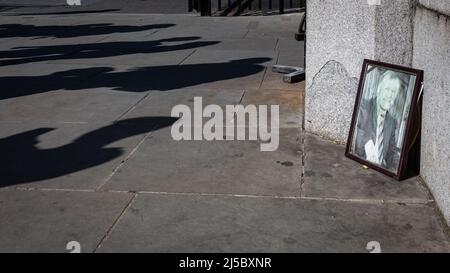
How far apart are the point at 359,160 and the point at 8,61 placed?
7.77m

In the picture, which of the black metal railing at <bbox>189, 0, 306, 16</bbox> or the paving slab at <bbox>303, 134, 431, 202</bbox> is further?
the black metal railing at <bbox>189, 0, 306, 16</bbox>

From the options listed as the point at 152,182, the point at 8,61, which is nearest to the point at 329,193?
the point at 152,182

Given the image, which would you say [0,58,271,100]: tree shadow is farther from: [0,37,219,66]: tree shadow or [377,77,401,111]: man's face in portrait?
[377,77,401,111]: man's face in portrait

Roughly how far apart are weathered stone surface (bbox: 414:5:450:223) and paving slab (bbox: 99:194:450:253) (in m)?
0.31

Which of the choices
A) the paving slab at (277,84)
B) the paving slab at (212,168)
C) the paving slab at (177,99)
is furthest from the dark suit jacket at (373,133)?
the paving slab at (277,84)

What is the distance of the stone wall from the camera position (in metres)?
3.90

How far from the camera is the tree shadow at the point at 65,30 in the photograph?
13602 mm

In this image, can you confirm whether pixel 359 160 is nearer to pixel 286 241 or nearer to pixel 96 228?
pixel 286 241

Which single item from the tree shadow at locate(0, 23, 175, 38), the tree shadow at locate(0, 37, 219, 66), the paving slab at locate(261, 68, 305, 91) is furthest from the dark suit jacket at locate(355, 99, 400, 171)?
the tree shadow at locate(0, 23, 175, 38)

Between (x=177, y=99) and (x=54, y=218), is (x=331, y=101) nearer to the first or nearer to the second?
(x=177, y=99)

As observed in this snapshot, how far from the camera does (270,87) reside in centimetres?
775

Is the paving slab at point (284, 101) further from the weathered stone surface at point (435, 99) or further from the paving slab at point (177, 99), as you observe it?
the weathered stone surface at point (435, 99)

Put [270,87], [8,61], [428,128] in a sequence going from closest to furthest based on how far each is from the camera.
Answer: [428,128], [270,87], [8,61]

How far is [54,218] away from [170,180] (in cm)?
107
